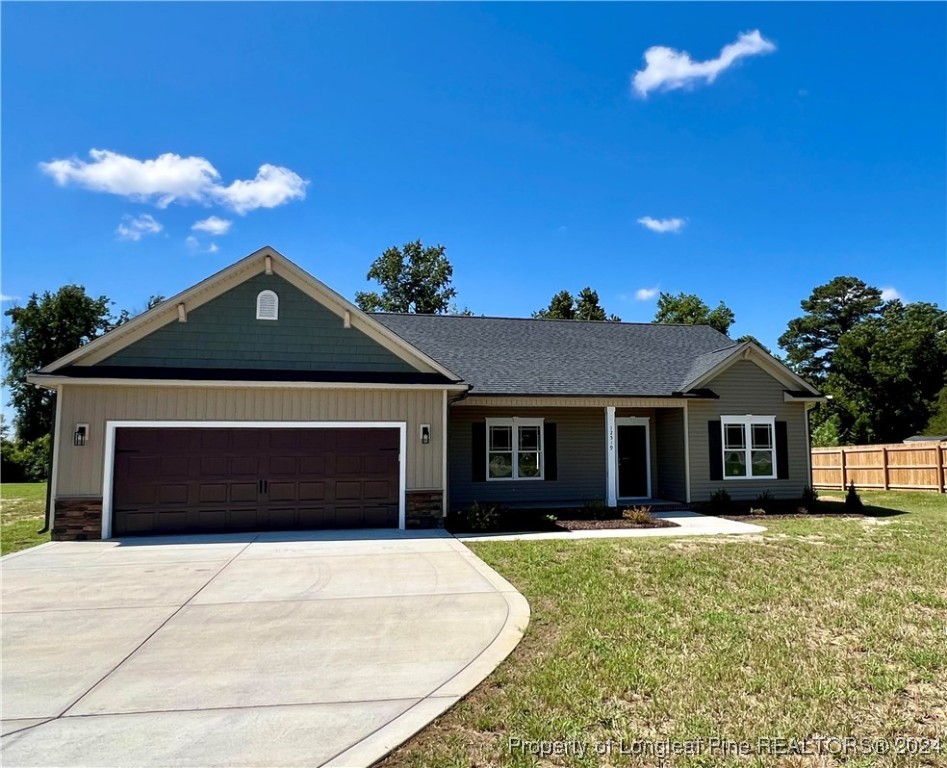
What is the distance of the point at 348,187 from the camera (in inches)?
634

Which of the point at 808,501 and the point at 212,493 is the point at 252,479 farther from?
the point at 808,501

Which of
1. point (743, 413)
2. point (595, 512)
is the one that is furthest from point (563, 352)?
point (595, 512)

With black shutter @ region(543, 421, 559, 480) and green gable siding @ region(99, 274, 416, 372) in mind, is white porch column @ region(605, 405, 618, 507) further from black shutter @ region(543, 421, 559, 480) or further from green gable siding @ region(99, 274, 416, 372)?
green gable siding @ region(99, 274, 416, 372)

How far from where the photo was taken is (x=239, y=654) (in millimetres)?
4934

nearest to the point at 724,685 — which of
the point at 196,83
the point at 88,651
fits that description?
the point at 88,651

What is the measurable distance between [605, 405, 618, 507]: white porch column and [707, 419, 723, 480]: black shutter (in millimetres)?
2663

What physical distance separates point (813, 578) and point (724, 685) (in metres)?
4.09

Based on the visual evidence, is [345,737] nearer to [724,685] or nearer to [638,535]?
[724,685]

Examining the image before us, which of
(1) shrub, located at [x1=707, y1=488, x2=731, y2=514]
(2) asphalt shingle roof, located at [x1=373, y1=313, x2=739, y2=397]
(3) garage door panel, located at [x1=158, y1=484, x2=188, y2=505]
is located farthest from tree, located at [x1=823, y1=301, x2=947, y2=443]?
(3) garage door panel, located at [x1=158, y1=484, x2=188, y2=505]

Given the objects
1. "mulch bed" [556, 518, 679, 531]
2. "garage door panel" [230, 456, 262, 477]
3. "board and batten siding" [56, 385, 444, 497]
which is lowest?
"mulch bed" [556, 518, 679, 531]

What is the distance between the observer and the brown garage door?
11203mm

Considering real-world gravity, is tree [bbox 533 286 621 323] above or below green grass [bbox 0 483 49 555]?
above

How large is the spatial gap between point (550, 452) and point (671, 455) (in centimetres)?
335

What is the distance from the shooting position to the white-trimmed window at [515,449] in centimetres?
1556
